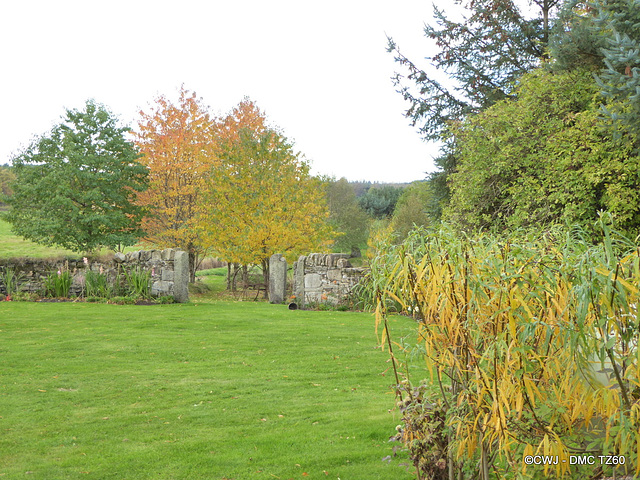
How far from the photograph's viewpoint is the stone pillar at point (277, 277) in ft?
47.0

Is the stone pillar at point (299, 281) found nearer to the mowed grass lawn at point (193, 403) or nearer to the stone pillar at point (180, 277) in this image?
the stone pillar at point (180, 277)

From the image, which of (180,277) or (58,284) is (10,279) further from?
(180,277)

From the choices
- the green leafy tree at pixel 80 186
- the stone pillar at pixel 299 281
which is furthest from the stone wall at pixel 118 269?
the stone pillar at pixel 299 281

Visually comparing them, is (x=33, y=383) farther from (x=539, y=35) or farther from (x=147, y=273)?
(x=539, y=35)

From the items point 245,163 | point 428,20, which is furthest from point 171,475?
point 428,20

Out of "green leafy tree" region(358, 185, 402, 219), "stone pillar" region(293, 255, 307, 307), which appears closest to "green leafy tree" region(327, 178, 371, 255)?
"green leafy tree" region(358, 185, 402, 219)

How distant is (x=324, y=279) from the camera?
544 inches

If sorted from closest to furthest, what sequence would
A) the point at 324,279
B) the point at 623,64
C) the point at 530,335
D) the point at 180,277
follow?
the point at 530,335
the point at 623,64
the point at 324,279
the point at 180,277

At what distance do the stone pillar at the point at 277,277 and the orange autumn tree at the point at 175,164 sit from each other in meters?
5.67

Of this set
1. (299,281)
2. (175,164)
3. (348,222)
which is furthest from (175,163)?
(348,222)

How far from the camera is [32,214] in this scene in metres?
17.4

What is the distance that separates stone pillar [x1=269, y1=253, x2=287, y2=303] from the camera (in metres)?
14.3

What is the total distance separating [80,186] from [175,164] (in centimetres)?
354

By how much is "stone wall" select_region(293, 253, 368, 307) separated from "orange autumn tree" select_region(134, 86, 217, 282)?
6.64 meters
